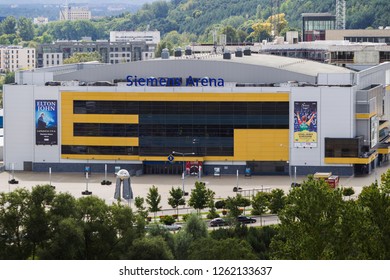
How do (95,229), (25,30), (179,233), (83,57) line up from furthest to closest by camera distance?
(25,30) < (83,57) < (179,233) < (95,229)

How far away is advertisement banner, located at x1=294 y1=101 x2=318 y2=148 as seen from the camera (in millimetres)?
56688

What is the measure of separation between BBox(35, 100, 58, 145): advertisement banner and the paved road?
1.52 metres

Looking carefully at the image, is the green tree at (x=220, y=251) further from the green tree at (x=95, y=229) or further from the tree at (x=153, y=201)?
the tree at (x=153, y=201)

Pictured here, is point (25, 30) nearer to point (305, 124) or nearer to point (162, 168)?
point (162, 168)

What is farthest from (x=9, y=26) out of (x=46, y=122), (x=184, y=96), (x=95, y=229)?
(x=95, y=229)

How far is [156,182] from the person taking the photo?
55.3m

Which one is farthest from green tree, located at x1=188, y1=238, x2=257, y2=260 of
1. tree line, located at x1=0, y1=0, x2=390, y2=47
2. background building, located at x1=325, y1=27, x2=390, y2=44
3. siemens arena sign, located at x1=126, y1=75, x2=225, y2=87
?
tree line, located at x1=0, y1=0, x2=390, y2=47

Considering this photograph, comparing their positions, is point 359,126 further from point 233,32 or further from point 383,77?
point 233,32

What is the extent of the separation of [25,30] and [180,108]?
132 metres

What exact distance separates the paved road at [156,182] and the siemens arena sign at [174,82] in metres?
3.61

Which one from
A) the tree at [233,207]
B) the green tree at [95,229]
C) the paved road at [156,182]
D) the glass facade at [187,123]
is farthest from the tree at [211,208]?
the green tree at [95,229]

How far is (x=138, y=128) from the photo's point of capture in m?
57.6

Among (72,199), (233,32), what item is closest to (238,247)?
(72,199)

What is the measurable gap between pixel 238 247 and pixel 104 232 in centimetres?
412
